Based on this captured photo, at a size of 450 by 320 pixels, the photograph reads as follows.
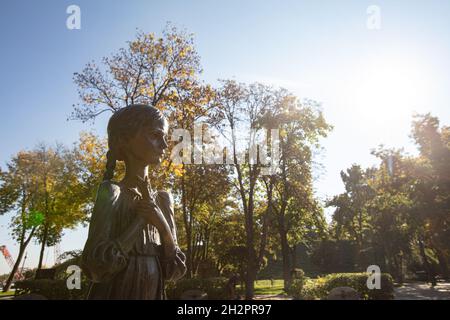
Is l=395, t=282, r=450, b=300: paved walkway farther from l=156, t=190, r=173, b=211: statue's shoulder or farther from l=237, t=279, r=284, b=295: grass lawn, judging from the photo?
l=156, t=190, r=173, b=211: statue's shoulder

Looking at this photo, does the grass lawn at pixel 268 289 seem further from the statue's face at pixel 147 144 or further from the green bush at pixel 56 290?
the statue's face at pixel 147 144

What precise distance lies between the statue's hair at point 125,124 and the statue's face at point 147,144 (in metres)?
0.04

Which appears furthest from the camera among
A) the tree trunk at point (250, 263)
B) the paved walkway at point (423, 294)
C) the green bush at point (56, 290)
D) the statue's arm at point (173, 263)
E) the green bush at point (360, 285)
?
the tree trunk at point (250, 263)

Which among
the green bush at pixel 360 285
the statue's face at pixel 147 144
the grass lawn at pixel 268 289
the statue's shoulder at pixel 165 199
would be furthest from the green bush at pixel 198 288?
the statue's face at pixel 147 144

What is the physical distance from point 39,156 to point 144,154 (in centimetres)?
3444

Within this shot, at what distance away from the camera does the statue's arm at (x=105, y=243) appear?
7.54ft

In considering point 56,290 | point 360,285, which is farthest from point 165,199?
point 56,290

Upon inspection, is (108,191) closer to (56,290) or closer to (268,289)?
(56,290)

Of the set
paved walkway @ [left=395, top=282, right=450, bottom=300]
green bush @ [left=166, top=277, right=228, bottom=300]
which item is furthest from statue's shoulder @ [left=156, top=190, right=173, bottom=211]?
paved walkway @ [left=395, top=282, right=450, bottom=300]

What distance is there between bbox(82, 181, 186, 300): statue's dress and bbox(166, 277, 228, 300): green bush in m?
15.8

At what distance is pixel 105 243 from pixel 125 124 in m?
1.09

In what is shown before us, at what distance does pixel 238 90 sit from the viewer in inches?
993

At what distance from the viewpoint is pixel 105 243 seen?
2.34 m
